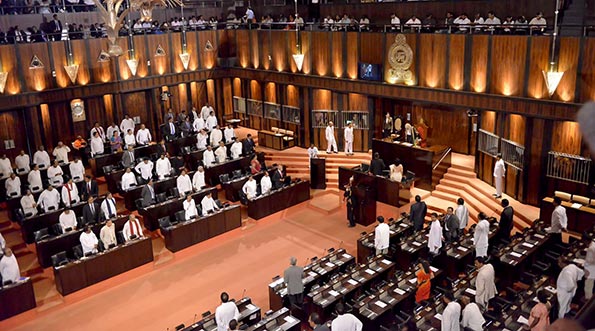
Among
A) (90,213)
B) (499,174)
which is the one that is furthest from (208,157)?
(499,174)

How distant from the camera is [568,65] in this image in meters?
15.2

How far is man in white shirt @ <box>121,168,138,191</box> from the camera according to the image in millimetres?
17859

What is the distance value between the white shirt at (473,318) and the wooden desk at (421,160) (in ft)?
32.2

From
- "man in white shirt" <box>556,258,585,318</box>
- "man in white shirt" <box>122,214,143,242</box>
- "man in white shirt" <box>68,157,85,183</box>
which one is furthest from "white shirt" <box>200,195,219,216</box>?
"man in white shirt" <box>556,258,585,318</box>

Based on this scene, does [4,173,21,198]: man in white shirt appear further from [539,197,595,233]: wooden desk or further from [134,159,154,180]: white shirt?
[539,197,595,233]: wooden desk

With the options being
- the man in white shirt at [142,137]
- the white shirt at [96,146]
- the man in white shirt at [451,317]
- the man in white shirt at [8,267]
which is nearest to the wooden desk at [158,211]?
the man in white shirt at [8,267]

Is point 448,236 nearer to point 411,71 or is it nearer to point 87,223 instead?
point 411,71

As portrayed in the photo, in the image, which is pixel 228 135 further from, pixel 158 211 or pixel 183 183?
pixel 158 211

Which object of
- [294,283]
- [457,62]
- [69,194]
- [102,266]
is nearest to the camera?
[294,283]

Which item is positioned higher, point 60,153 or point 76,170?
point 60,153

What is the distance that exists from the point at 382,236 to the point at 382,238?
63mm

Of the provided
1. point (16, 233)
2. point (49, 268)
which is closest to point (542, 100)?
point (49, 268)

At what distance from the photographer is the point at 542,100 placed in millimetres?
15859

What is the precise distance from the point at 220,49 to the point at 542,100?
628 inches
